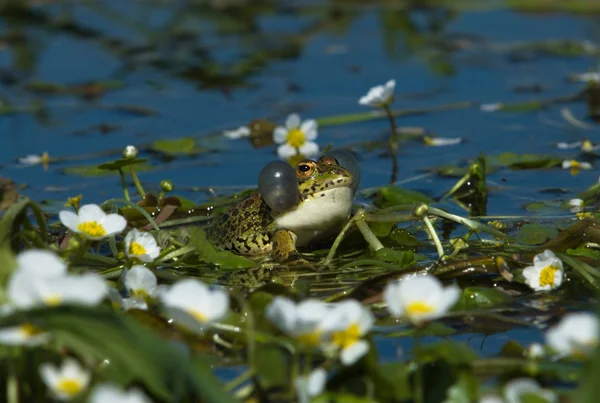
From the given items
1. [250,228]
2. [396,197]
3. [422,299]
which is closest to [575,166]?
[396,197]

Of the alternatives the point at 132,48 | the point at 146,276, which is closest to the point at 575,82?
the point at 132,48

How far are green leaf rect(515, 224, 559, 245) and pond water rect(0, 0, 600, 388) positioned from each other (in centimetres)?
57

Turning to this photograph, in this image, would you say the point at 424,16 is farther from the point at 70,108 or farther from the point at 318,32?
the point at 70,108

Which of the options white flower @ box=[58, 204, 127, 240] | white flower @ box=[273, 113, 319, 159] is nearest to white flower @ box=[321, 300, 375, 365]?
white flower @ box=[58, 204, 127, 240]

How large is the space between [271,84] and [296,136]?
12.4 ft

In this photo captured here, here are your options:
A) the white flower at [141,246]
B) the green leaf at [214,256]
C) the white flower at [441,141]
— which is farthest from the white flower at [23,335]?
the white flower at [441,141]

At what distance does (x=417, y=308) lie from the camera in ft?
7.83

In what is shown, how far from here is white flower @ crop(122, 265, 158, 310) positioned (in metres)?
3.07

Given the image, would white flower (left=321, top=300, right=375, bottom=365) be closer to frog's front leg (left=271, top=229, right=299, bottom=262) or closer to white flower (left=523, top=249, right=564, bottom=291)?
white flower (left=523, top=249, right=564, bottom=291)

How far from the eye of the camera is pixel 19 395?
244cm

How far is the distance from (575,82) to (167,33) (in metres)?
5.02

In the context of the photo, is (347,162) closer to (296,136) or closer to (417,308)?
(296,136)

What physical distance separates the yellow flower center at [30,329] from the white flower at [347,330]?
0.68 m

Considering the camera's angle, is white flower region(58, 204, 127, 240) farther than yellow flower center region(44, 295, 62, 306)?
Yes
